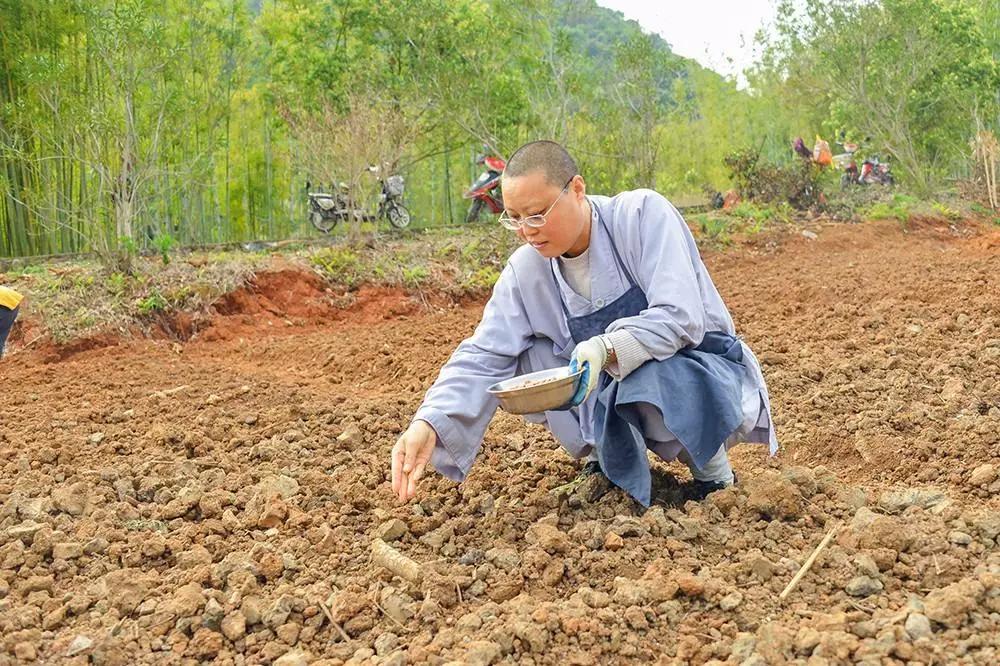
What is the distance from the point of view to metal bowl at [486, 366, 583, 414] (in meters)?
2.31

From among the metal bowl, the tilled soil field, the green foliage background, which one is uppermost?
the green foliage background

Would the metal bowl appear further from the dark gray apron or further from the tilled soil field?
the tilled soil field

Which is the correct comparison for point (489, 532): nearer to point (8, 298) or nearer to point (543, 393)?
point (543, 393)

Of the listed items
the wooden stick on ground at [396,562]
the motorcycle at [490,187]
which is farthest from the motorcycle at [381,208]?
the wooden stick on ground at [396,562]

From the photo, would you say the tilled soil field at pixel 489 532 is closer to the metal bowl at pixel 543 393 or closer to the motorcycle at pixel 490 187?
the metal bowl at pixel 543 393

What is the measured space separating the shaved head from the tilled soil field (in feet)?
2.96

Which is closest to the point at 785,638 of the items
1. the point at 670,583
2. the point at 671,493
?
the point at 670,583

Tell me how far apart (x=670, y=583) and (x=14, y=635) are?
1.46 meters

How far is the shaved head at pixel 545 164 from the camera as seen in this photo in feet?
8.39

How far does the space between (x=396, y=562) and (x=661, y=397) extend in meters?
0.78

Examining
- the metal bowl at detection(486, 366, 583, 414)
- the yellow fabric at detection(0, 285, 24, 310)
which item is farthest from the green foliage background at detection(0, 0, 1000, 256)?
the metal bowl at detection(486, 366, 583, 414)

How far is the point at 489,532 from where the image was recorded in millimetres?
2734

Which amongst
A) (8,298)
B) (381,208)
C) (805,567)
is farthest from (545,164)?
(381,208)

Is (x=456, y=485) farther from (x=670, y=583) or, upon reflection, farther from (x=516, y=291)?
(x=670, y=583)
